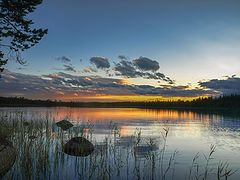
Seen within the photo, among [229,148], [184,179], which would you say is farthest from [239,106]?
[184,179]

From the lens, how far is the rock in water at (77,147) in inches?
746

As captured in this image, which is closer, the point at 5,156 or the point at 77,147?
the point at 5,156

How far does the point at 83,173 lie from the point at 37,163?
82.0 inches

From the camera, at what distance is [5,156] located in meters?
12.8

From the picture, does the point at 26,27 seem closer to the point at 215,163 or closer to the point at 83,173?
the point at 83,173

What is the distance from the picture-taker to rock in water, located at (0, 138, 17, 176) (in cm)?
1258

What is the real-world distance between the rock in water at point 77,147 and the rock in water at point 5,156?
5.75 m

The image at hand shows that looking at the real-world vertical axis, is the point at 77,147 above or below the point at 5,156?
below

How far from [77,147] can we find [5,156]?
6.73 meters

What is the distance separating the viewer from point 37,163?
14.8 metres

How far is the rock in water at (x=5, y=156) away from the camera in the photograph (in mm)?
12578

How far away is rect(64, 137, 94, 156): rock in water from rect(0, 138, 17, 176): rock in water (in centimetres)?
575

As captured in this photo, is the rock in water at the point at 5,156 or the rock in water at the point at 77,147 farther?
the rock in water at the point at 77,147

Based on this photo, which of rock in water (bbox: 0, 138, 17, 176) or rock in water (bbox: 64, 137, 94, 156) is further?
rock in water (bbox: 64, 137, 94, 156)
